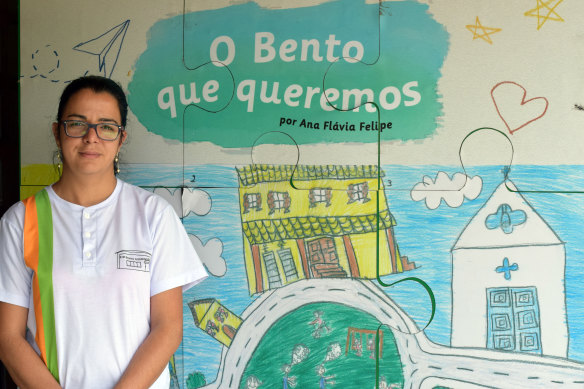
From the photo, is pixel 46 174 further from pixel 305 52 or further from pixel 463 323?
pixel 463 323

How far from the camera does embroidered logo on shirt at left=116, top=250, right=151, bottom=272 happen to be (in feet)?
4.50

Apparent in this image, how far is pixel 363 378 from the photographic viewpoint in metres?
1.82

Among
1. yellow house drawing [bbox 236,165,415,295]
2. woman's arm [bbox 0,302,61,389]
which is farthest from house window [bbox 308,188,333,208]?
woman's arm [bbox 0,302,61,389]

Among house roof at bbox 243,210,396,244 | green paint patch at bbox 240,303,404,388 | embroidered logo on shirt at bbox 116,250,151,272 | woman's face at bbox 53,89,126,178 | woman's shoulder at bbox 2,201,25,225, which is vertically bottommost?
green paint patch at bbox 240,303,404,388

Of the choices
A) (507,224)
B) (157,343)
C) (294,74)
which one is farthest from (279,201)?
(507,224)

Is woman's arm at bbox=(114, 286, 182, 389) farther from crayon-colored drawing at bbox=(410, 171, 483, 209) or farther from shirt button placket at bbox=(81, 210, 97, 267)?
crayon-colored drawing at bbox=(410, 171, 483, 209)

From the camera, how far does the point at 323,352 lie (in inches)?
72.5

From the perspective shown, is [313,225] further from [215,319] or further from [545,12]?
[545,12]

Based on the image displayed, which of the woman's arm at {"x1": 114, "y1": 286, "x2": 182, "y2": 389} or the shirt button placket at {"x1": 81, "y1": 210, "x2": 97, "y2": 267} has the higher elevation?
the shirt button placket at {"x1": 81, "y1": 210, "x2": 97, "y2": 267}

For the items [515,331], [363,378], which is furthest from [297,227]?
[515,331]

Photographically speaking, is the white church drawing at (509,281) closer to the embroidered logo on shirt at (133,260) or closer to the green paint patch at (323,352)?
the green paint patch at (323,352)

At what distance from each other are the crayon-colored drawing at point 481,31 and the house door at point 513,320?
871 millimetres

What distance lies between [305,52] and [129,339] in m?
1.13

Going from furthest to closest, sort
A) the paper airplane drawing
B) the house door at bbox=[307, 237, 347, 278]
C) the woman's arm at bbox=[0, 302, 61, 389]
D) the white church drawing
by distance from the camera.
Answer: the paper airplane drawing, the house door at bbox=[307, 237, 347, 278], the white church drawing, the woman's arm at bbox=[0, 302, 61, 389]
